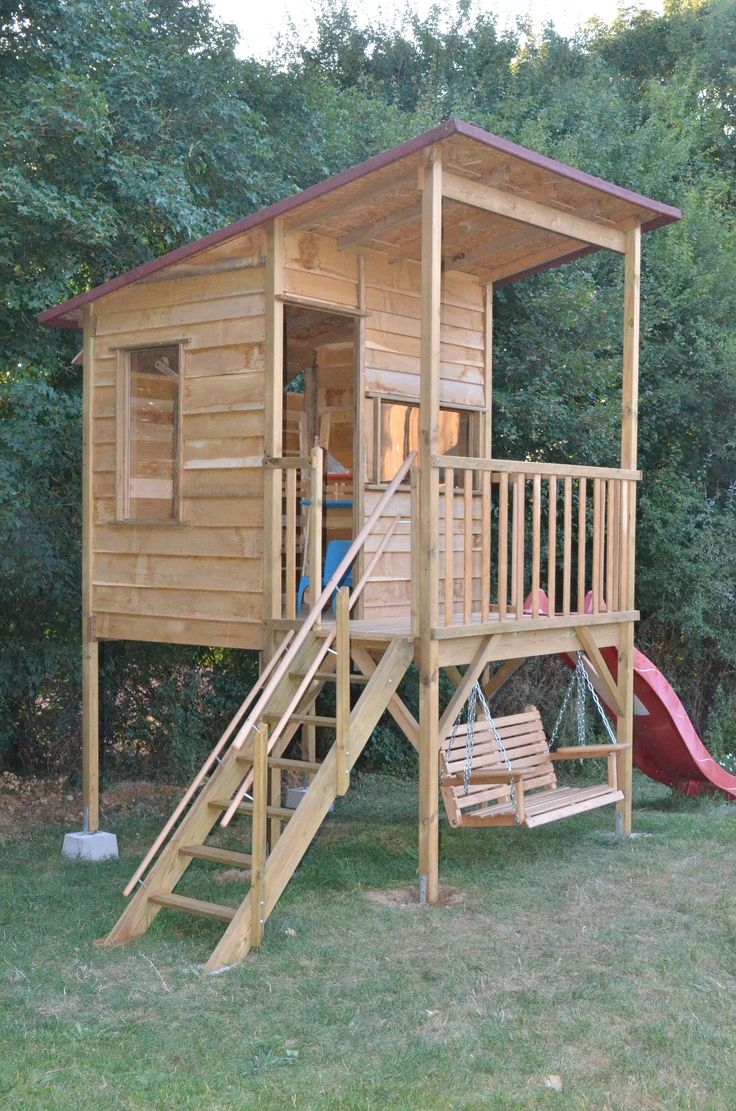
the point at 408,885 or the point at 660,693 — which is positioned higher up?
the point at 660,693

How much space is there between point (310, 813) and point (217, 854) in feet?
1.80

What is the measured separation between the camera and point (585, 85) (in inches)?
688

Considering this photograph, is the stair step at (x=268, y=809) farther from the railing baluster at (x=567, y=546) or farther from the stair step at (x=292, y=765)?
the railing baluster at (x=567, y=546)

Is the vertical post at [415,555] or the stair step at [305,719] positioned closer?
the stair step at [305,719]

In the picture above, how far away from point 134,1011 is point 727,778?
245 inches

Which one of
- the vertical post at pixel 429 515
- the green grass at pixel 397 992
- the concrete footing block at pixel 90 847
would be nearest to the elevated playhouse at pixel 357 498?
the vertical post at pixel 429 515

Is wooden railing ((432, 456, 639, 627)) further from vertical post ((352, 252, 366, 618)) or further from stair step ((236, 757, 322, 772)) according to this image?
stair step ((236, 757, 322, 772))

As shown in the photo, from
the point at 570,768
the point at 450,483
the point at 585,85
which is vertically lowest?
the point at 570,768

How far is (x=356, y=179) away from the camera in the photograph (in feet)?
22.6

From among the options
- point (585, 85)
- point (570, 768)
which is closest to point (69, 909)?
point (570, 768)

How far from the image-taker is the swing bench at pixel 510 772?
284 inches

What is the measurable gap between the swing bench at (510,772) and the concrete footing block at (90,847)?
2716 millimetres

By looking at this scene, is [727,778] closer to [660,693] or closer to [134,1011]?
[660,693]

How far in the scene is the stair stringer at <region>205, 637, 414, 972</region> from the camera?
5945 mm
